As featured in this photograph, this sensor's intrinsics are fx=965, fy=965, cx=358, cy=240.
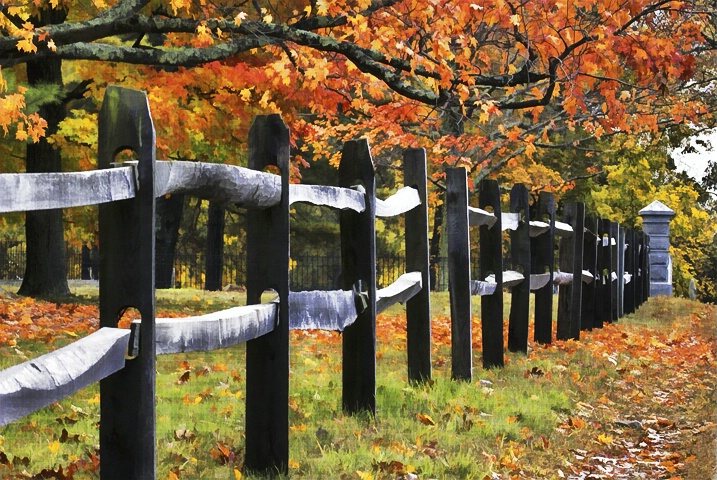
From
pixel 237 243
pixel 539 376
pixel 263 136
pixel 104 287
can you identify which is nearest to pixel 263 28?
pixel 539 376

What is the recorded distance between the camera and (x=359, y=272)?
5.89m

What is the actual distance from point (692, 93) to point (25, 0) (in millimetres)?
14533

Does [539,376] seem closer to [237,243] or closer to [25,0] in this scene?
[25,0]

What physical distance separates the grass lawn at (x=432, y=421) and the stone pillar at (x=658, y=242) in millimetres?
15465

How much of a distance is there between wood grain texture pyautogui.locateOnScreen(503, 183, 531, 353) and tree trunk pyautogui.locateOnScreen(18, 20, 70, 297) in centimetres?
932

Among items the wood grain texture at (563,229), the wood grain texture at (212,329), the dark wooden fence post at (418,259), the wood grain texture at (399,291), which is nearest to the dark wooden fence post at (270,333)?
the wood grain texture at (212,329)

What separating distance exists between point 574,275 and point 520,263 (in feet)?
8.39

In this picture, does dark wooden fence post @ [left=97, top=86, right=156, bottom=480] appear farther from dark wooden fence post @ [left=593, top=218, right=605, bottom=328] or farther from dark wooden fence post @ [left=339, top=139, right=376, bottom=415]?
dark wooden fence post @ [left=593, top=218, right=605, bottom=328]

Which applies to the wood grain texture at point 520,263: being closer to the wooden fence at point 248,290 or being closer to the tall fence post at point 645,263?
the wooden fence at point 248,290

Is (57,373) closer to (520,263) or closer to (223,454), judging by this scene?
(223,454)

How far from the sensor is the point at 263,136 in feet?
15.0

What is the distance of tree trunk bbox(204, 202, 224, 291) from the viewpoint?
25.6 m

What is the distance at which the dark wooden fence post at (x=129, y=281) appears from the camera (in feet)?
10.8

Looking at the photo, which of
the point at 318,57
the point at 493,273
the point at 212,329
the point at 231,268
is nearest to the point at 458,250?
the point at 493,273
